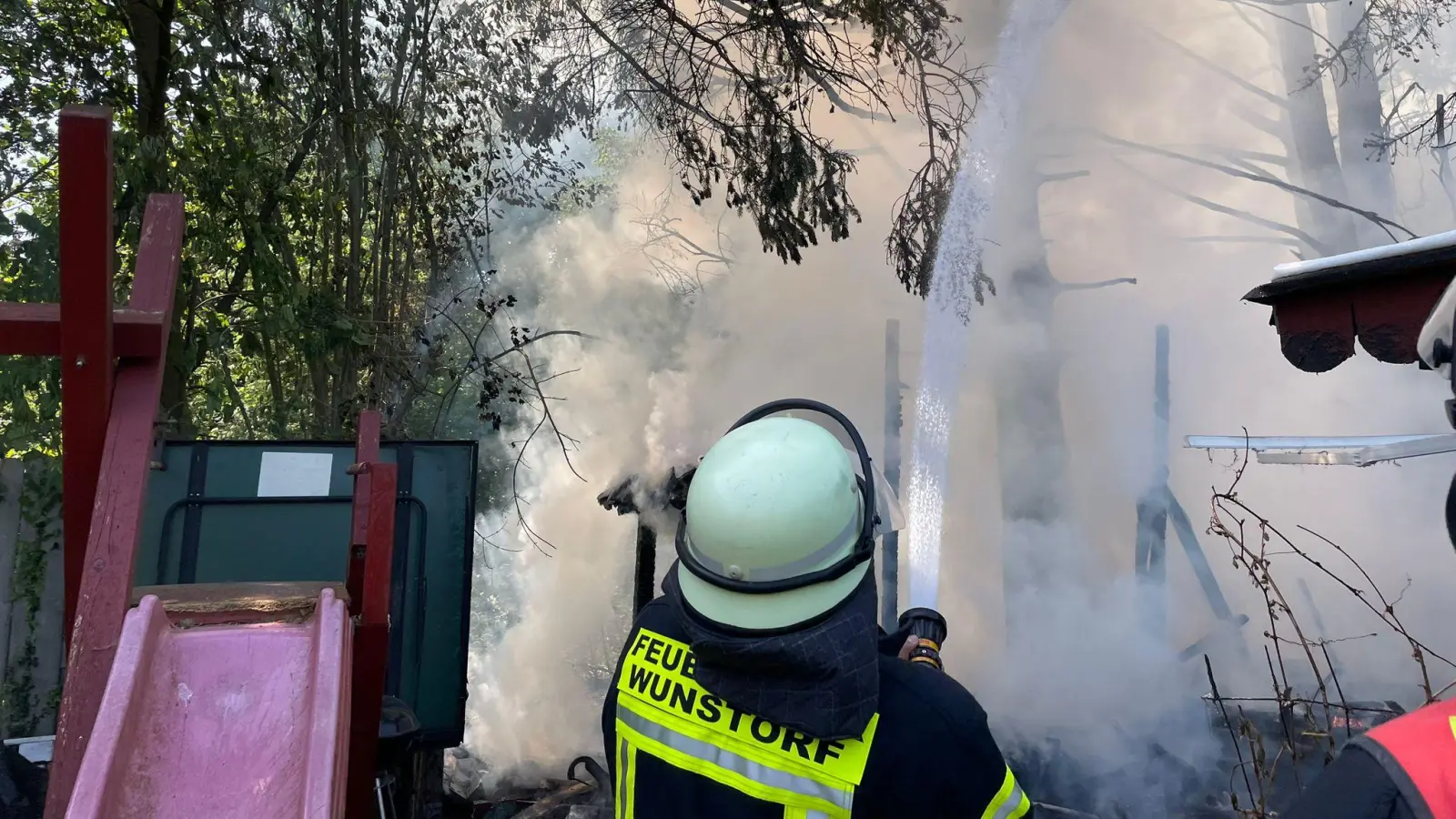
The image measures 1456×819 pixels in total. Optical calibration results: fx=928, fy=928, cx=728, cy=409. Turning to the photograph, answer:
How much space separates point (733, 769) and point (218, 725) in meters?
0.70

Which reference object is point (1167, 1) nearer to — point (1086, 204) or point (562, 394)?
point (1086, 204)

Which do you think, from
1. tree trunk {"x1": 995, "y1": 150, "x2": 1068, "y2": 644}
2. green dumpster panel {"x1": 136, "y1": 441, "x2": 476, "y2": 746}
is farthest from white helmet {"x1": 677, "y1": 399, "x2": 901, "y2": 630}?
tree trunk {"x1": 995, "y1": 150, "x2": 1068, "y2": 644}

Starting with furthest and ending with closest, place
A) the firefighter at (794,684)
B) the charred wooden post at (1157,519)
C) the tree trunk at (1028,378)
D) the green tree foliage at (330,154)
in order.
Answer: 1. the tree trunk at (1028,378)
2. the charred wooden post at (1157,519)
3. the green tree foliage at (330,154)
4. the firefighter at (794,684)

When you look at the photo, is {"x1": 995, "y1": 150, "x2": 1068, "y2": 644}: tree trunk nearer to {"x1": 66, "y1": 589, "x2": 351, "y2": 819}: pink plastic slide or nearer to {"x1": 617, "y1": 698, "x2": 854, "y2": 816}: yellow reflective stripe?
{"x1": 617, "y1": 698, "x2": 854, "y2": 816}: yellow reflective stripe

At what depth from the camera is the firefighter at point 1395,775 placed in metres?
0.81

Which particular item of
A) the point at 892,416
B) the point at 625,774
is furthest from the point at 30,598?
the point at 892,416

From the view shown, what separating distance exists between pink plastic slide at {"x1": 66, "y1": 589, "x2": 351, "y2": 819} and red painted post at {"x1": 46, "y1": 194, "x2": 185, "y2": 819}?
2.4 inches

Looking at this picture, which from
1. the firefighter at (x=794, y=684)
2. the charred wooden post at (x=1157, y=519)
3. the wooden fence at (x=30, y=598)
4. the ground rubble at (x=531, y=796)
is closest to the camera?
the firefighter at (x=794, y=684)

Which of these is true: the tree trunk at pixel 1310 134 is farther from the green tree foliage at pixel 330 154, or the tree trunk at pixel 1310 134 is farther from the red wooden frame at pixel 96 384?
the red wooden frame at pixel 96 384

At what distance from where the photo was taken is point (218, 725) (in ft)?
4.00

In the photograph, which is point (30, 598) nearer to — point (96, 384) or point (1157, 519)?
point (96, 384)

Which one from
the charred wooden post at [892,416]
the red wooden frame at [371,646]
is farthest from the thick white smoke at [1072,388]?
the red wooden frame at [371,646]

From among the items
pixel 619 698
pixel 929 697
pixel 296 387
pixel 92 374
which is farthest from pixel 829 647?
pixel 296 387

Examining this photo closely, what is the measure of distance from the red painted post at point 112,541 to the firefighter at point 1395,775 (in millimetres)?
1436
